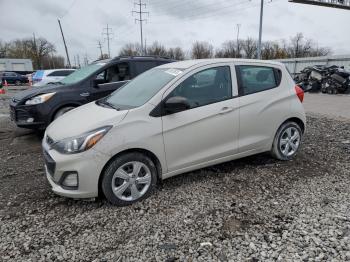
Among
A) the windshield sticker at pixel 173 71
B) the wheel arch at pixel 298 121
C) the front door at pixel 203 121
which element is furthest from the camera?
the wheel arch at pixel 298 121

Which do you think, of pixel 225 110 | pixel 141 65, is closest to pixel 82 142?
pixel 225 110

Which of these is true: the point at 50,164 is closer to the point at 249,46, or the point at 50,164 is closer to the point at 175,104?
the point at 175,104

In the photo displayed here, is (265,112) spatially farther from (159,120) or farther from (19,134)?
(19,134)

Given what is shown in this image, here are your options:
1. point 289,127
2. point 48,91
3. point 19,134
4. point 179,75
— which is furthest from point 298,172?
point 19,134

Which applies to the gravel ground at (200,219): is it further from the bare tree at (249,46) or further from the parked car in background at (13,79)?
the bare tree at (249,46)

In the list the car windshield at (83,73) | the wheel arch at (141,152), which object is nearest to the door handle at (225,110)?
the wheel arch at (141,152)

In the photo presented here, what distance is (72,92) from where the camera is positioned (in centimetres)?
674

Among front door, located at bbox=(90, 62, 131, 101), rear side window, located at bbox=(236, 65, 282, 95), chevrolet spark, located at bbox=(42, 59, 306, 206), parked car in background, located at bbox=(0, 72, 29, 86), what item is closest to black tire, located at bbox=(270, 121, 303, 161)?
chevrolet spark, located at bbox=(42, 59, 306, 206)

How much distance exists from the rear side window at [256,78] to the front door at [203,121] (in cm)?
18

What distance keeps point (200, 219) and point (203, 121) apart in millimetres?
1294

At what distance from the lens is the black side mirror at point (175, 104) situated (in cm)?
381

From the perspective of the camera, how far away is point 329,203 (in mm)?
3771

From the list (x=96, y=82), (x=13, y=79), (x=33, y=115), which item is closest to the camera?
(x=33, y=115)

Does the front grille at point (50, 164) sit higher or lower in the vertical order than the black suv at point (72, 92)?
lower
